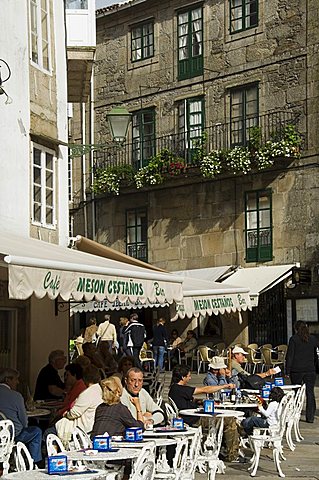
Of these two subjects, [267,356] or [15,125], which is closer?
[15,125]

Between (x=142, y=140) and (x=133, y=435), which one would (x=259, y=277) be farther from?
(x=133, y=435)

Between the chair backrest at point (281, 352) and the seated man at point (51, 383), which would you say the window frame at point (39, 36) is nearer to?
the seated man at point (51, 383)

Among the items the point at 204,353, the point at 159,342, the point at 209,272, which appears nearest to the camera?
the point at 159,342

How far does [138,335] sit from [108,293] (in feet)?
40.6

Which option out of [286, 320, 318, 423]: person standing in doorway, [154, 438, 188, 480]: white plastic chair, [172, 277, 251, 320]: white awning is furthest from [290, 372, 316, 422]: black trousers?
[154, 438, 188, 480]: white plastic chair

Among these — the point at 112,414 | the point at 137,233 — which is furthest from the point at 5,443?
the point at 137,233

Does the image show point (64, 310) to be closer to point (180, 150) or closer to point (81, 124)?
point (180, 150)

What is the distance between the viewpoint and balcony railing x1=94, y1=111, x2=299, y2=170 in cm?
2823

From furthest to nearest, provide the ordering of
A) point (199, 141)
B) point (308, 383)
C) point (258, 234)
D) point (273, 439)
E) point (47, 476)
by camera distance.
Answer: point (199, 141) < point (258, 234) < point (308, 383) < point (273, 439) < point (47, 476)

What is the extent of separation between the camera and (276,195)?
28.3 metres

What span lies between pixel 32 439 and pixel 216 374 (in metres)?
3.89

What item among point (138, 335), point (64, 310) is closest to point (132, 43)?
point (138, 335)

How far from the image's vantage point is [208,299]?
47.3 ft

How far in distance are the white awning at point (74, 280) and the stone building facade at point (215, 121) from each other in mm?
15523
